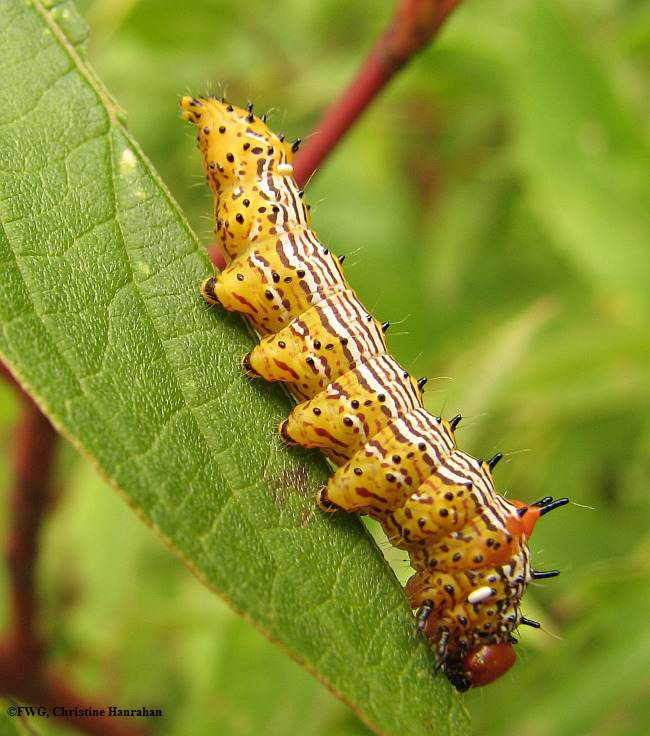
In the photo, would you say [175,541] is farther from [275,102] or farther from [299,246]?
[275,102]

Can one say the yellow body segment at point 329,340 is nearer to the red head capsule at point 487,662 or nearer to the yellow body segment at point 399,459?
the yellow body segment at point 399,459

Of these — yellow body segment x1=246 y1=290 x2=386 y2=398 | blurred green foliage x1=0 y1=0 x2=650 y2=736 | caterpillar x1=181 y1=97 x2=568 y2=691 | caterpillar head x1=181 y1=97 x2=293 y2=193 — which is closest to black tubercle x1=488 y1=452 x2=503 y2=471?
caterpillar x1=181 y1=97 x2=568 y2=691

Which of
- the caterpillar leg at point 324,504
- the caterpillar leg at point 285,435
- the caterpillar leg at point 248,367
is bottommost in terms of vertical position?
the caterpillar leg at point 324,504

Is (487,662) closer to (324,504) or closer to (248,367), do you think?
(324,504)

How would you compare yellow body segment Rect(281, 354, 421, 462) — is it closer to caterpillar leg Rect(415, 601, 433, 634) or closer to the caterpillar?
the caterpillar

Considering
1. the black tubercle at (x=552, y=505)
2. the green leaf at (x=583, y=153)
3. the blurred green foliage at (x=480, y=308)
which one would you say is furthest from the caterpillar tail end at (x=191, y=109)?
the black tubercle at (x=552, y=505)

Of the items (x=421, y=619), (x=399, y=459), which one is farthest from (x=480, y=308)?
(x=421, y=619)
